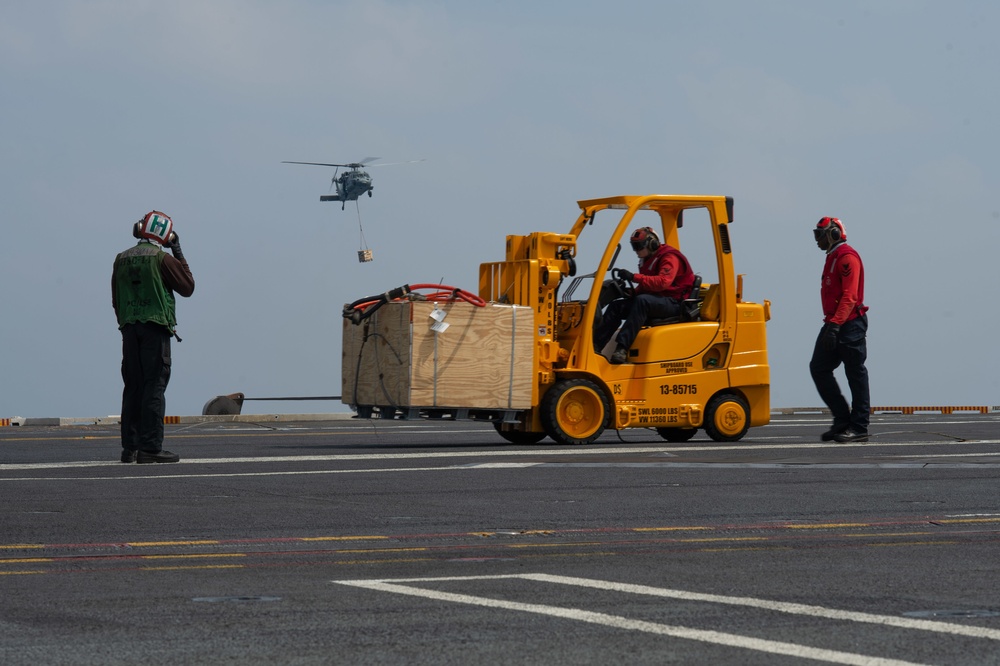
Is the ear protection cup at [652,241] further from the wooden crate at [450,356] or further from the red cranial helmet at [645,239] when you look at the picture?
the wooden crate at [450,356]

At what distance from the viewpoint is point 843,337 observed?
623 inches

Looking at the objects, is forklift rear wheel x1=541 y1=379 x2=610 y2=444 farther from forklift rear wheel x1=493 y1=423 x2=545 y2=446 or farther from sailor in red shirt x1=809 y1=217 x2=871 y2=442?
sailor in red shirt x1=809 y1=217 x2=871 y2=442

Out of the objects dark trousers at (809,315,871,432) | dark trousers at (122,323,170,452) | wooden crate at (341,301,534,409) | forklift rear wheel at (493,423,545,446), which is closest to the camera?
dark trousers at (122,323,170,452)

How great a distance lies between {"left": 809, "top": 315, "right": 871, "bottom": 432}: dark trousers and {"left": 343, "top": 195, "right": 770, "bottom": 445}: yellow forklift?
1.94 ft

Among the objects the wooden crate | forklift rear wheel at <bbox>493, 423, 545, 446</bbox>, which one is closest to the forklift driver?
the wooden crate

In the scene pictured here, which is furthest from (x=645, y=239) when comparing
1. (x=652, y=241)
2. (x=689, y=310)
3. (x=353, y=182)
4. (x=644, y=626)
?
(x=353, y=182)

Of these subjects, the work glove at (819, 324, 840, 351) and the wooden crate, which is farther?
the work glove at (819, 324, 840, 351)

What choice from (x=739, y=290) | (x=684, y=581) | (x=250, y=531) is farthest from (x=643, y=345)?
(x=684, y=581)

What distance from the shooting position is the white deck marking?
14.1 feet

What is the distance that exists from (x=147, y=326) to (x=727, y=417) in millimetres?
6220

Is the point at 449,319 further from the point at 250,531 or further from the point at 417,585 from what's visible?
the point at 417,585

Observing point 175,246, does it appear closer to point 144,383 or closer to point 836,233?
point 144,383

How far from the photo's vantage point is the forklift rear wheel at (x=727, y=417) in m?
A: 15.9

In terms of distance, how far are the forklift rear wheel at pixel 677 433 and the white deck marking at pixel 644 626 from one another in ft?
35.4
